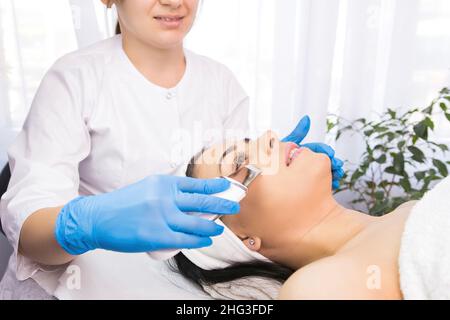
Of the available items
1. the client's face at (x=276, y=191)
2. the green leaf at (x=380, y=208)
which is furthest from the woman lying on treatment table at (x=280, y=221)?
the green leaf at (x=380, y=208)

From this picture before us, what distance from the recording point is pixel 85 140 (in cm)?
115

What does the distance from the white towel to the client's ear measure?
13.6 inches

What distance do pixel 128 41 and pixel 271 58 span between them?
0.71m

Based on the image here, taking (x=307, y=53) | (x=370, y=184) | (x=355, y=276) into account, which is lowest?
(x=370, y=184)

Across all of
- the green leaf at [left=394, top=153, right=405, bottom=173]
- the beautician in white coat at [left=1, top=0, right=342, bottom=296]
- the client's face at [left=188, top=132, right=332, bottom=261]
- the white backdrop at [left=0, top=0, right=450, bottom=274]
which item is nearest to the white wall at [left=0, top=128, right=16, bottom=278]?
the white backdrop at [left=0, top=0, right=450, bottom=274]

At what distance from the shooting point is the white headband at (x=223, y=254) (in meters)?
1.09

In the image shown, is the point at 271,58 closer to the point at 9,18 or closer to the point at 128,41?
the point at 128,41

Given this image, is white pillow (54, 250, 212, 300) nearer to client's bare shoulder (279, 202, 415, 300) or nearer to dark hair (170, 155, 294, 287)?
dark hair (170, 155, 294, 287)

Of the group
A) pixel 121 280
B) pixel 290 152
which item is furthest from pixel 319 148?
pixel 121 280

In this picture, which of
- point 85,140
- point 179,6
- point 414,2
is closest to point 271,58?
point 414,2

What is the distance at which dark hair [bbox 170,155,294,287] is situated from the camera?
1123 millimetres

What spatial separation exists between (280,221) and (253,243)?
0.30 ft

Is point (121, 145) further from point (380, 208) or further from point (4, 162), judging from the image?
point (380, 208)

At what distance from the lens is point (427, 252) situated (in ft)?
2.77
